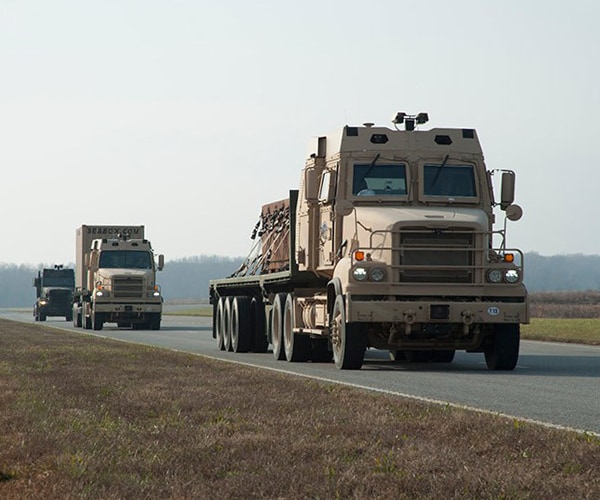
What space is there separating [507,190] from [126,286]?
95.8 feet

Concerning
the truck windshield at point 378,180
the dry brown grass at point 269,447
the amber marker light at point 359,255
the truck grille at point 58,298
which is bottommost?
the dry brown grass at point 269,447

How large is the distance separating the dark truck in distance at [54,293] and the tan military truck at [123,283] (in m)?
19.9

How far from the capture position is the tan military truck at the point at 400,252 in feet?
64.5

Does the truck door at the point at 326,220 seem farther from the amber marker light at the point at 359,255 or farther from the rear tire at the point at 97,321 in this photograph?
the rear tire at the point at 97,321

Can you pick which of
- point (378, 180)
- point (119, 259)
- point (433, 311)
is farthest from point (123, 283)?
point (433, 311)

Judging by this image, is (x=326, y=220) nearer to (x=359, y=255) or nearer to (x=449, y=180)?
(x=359, y=255)

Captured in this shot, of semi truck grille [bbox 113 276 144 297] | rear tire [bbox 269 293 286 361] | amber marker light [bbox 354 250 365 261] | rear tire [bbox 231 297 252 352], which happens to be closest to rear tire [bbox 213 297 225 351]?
rear tire [bbox 231 297 252 352]

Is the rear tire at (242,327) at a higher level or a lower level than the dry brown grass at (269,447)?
higher

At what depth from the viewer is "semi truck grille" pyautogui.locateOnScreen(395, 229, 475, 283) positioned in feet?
65.1

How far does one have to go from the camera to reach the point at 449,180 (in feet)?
69.4

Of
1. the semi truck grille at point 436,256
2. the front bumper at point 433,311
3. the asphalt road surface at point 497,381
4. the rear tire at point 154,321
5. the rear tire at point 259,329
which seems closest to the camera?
the asphalt road surface at point 497,381

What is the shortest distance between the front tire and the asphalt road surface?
231mm

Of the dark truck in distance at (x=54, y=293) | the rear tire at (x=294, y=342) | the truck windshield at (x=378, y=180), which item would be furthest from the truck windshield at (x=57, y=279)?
the truck windshield at (x=378, y=180)

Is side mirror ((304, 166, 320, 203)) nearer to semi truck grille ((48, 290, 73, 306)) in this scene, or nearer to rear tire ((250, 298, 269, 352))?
rear tire ((250, 298, 269, 352))
